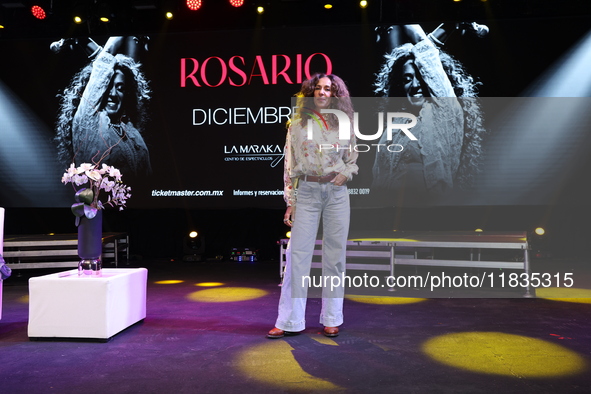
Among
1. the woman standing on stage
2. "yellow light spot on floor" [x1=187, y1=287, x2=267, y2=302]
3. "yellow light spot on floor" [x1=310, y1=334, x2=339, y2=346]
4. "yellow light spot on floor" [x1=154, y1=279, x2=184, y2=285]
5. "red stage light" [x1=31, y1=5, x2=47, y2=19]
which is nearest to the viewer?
"yellow light spot on floor" [x1=310, y1=334, x2=339, y2=346]

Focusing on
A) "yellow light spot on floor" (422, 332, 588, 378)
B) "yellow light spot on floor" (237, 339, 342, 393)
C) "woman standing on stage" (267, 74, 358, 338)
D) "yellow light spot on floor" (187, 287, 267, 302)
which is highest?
"woman standing on stage" (267, 74, 358, 338)

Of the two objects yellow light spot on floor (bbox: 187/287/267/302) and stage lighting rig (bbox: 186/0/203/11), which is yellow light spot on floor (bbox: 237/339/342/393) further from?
stage lighting rig (bbox: 186/0/203/11)

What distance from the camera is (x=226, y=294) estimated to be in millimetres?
3811

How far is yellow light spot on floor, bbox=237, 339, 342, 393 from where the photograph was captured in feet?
5.89

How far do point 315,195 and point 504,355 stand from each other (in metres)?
1.19

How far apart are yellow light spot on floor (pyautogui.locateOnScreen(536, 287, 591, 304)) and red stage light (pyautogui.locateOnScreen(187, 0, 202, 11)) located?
4638mm

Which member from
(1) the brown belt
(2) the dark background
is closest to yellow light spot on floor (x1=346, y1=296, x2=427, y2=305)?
(1) the brown belt

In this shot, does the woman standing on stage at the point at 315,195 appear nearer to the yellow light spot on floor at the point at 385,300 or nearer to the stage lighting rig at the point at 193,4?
the yellow light spot on floor at the point at 385,300

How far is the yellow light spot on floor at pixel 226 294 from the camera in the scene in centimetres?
361

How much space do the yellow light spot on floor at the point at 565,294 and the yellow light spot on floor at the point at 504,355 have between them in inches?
51.6

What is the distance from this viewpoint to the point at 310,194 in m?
2.49

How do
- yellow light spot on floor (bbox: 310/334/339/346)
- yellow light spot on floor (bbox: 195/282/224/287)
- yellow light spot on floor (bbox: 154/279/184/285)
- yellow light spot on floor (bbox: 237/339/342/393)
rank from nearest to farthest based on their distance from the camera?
yellow light spot on floor (bbox: 237/339/342/393) → yellow light spot on floor (bbox: 310/334/339/346) → yellow light spot on floor (bbox: 195/282/224/287) → yellow light spot on floor (bbox: 154/279/184/285)

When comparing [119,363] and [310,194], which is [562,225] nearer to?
[310,194]

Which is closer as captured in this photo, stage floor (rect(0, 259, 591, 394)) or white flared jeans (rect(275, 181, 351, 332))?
stage floor (rect(0, 259, 591, 394))
